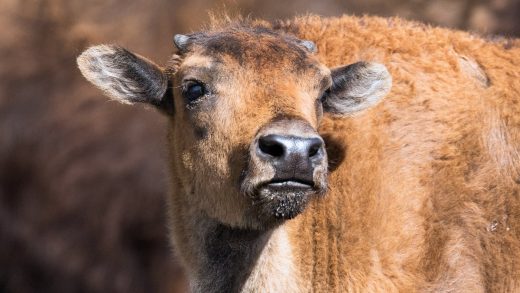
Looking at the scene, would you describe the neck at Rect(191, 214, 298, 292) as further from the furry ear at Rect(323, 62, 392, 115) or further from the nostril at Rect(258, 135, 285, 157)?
the furry ear at Rect(323, 62, 392, 115)

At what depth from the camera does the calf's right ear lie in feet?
20.7

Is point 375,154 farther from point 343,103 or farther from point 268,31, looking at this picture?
point 268,31

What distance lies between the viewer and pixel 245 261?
19.9ft

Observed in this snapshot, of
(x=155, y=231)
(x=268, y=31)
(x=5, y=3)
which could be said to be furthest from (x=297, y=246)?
(x=5, y=3)

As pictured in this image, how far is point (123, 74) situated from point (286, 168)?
1681 mm

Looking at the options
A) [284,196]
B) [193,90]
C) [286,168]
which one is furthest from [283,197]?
[193,90]

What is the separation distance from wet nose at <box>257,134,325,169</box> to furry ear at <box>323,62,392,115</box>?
1.22 metres

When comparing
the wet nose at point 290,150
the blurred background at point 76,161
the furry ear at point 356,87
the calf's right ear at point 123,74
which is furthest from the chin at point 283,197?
the blurred background at point 76,161

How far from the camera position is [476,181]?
650 cm

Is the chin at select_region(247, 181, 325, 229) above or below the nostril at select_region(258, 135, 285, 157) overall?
below

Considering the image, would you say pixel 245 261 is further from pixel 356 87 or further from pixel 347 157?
pixel 356 87

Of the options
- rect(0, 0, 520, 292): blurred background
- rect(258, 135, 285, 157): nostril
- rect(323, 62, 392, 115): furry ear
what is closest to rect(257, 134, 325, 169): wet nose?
rect(258, 135, 285, 157): nostril

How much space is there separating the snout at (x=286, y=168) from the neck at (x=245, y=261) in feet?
1.84

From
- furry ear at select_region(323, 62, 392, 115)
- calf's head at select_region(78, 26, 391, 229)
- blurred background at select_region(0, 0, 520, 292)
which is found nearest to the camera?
calf's head at select_region(78, 26, 391, 229)
